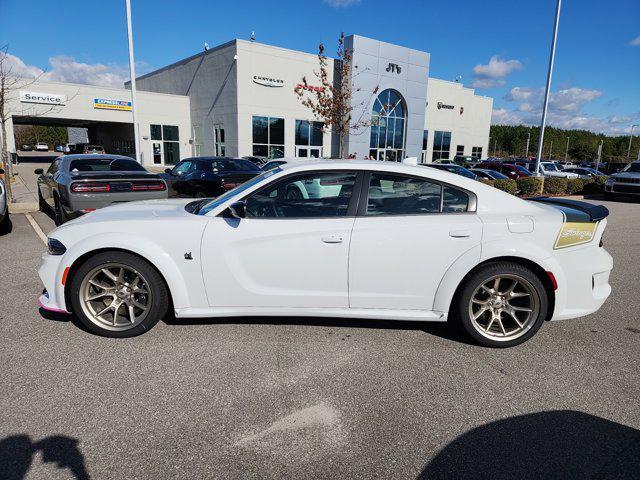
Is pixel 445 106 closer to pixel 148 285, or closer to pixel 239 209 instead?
pixel 239 209

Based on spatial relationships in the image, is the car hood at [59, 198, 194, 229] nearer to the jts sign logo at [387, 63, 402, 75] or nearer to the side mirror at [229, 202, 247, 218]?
the side mirror at [229, 202, 247, 218]

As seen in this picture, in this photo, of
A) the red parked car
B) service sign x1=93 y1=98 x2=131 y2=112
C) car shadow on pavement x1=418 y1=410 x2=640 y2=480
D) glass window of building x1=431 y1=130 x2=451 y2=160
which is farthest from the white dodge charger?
glass window of building x1=431 y1=130 x2=451 y2=160

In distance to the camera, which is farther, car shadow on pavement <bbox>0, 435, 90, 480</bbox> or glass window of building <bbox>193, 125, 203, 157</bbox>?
glass window of building <bbox>193, 125, 203, 157</bbox>

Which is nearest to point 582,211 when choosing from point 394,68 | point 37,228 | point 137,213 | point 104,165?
point 137,213

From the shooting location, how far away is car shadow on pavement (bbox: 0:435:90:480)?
219cm

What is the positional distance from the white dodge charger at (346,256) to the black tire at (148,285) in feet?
0.03

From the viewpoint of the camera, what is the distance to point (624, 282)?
5863 mm

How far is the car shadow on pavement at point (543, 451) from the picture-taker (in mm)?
2275

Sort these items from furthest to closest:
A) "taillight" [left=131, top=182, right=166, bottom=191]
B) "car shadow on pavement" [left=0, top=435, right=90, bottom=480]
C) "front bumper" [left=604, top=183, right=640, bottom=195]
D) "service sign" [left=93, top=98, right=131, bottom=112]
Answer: "service sign" [left=93, top=98, right=131, bottom=112] < "front bumper" [left=604, top=183, right=640, bottom=195] < "taillight" [left=131, top=182, right=166, bottom=191] < "car shadow on pavement" [left=0, top=435, right=90, bottom=480]

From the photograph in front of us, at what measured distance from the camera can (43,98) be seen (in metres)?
31.3

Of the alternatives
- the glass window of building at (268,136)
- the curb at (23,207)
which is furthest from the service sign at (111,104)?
the curb at (23,207)

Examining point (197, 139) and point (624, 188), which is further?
point (197, 139)

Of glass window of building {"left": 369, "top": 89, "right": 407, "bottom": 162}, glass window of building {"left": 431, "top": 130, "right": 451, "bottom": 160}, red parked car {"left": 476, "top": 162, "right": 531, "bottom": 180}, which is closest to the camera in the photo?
red parked car {"left": 476, "top": 162, "right": 531, "bottom": 180}

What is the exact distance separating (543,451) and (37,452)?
285 cm
